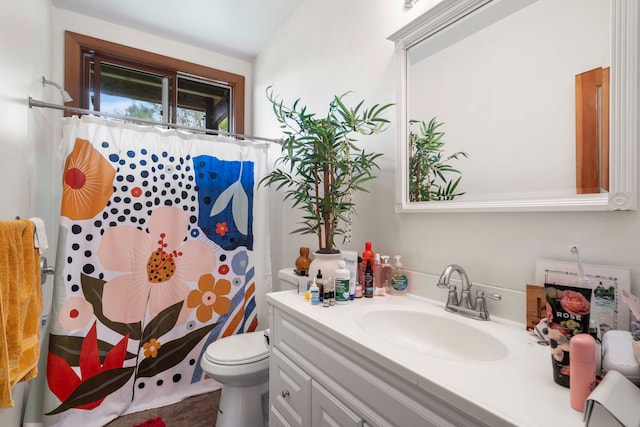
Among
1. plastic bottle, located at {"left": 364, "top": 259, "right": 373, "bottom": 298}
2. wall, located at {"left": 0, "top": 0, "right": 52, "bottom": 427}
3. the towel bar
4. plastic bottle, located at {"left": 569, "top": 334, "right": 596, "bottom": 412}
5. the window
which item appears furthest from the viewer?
the window

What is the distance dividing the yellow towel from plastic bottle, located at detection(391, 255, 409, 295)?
1278mm

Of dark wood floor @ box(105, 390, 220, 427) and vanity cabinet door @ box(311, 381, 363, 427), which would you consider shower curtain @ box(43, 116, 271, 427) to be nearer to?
dark wood floor @ box(105, 390, 220, 427)

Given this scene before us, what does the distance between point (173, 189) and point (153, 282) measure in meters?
0.60

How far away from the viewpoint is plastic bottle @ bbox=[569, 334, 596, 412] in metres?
0.53

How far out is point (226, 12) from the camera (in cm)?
221

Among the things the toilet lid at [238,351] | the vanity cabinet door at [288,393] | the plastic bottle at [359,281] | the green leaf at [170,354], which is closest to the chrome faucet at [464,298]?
the plastic bottle at [359,281]

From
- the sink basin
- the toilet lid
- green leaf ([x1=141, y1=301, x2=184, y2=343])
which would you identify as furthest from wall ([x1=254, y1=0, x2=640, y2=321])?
green leaf ([x1=141, y1=301, x2=184, y2=343])

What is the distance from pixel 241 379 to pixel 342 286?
0.77 meters

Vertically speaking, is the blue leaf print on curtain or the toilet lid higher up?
the blue leaf print on curtain

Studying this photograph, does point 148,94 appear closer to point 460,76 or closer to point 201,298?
point 201,298

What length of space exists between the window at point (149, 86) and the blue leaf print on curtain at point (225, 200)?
0.82m

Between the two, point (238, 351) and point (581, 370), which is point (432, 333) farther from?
point (238, 351)

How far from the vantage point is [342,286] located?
121cm

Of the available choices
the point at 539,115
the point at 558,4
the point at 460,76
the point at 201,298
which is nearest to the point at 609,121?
the point at 539,115
